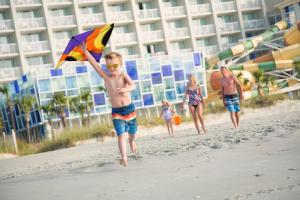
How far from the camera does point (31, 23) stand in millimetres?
39281

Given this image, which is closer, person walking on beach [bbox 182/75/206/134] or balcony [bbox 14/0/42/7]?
Result: person walking on beach [bbox 182/75/206/134]

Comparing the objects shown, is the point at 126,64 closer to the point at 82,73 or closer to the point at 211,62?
the point at 82,73

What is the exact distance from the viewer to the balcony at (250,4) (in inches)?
1782

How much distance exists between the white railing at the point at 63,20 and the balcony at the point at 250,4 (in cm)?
1488

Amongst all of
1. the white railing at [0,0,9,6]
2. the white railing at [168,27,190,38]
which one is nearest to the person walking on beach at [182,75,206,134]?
the white railing at [0,0,9,6]

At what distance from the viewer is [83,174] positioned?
6.50 metres

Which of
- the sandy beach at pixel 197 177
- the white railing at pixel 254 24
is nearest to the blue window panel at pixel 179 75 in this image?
the white railing at pixel 254 24

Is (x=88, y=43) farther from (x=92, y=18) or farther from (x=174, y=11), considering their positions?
(x=174, y=11)

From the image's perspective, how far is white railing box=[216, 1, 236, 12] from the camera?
44.6m

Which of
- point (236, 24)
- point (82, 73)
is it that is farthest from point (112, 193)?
point (236, 24)

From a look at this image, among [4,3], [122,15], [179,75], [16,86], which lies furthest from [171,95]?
[4,3]

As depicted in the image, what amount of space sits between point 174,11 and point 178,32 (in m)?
1.78

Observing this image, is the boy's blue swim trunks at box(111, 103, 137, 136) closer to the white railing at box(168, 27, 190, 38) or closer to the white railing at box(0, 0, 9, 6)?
the white railing at box(0, 0, 9, 6)

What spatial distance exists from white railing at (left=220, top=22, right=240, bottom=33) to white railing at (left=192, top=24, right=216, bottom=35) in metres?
0.83
